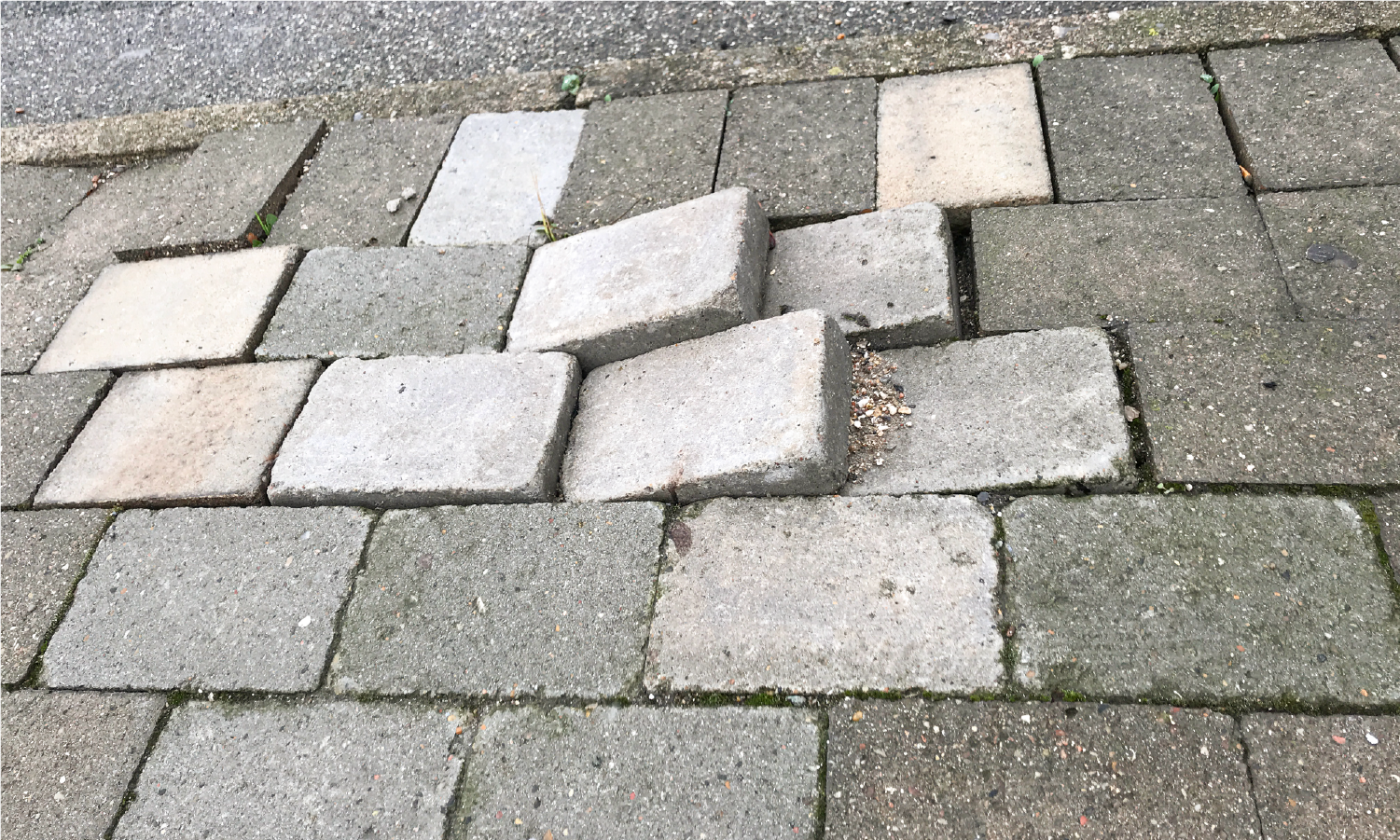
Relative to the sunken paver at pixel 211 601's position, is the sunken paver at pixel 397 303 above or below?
above

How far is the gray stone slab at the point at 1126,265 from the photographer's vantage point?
2.36 meters

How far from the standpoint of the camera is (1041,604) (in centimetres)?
188

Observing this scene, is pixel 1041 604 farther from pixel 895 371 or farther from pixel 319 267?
pixel 319 267

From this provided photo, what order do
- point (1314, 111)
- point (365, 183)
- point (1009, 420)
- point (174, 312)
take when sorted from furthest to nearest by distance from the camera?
point (365, 183), point (174, 312), point (1314, 111), point (1009, 420)

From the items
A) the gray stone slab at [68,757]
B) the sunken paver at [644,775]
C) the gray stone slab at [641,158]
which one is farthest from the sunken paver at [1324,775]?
the gray stone slab at [68,757]

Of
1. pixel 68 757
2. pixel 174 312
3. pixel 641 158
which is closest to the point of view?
pixel 68 757

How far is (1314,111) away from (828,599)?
92.5 inches

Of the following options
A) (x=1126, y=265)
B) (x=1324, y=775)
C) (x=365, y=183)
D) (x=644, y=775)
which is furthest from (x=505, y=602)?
(x=365, y=183)

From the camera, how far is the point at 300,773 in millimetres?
1930

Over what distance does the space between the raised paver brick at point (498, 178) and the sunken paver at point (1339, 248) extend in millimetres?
2334

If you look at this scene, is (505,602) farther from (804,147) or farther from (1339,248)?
(1339,248)

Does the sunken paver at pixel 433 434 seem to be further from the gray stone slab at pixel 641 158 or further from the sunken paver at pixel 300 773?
the gray stone slab at pixel 641 158

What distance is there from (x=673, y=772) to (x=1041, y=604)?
0.87m

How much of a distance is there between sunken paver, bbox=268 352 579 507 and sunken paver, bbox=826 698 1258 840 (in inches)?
42.3
